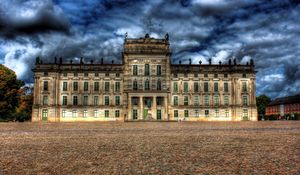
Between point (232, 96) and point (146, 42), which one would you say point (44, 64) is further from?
point (232, 96)

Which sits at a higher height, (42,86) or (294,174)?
(42,86)

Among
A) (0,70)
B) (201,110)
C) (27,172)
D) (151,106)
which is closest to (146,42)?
(151,106)

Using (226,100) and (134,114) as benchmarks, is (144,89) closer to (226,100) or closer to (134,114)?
(134,114)

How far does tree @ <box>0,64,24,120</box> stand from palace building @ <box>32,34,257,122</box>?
3418 mm

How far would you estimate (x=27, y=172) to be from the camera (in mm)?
5789

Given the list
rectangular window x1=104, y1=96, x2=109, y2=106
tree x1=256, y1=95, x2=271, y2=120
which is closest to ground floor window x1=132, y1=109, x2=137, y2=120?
rectangular window x1=104, y1=96, x2=109, y2=106

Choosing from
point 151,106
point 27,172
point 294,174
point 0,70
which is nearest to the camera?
point 294,174

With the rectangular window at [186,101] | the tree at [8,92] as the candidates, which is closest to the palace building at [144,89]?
the rectangular window at [186,101]

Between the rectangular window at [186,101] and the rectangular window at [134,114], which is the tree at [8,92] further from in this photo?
the rectangular window at [186,101]

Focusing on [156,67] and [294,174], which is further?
[156,67]

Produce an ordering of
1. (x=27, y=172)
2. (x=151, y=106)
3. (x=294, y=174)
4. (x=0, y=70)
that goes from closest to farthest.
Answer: (x=294, y=174) → (x=27, y=172) → (x=0, y=70) → (x=151, y=106)

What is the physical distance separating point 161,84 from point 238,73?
1420 cm

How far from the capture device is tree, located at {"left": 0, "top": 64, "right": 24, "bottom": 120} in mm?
51844

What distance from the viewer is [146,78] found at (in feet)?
189
